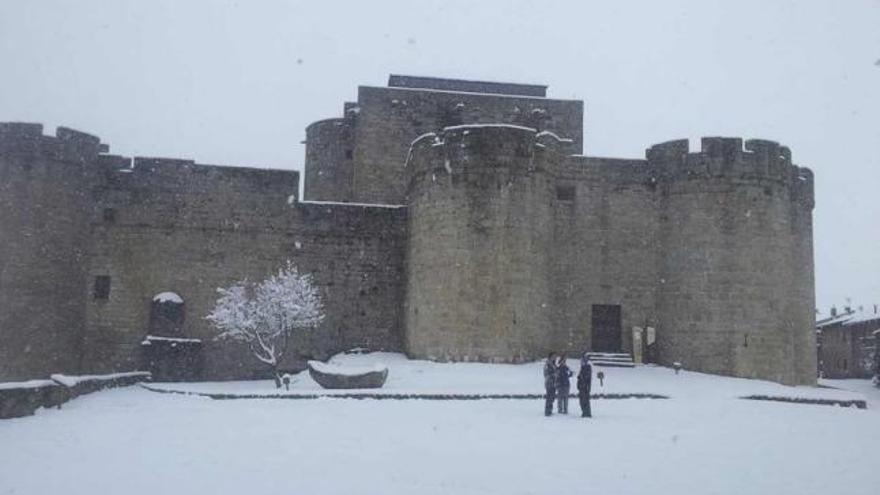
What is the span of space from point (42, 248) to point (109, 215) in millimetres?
2370

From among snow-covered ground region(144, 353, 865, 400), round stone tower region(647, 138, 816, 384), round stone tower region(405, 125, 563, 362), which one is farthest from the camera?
round stone tower region(647, 138, 816, 384)

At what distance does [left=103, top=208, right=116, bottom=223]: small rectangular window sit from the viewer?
2786 cm

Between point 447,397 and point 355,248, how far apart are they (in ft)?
35.8

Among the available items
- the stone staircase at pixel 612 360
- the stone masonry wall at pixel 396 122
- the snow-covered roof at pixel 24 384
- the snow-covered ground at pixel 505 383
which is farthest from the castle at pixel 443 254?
the snow-covered roof at pixel 24 384

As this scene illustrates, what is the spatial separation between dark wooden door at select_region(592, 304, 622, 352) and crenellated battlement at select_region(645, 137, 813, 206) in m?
4.82

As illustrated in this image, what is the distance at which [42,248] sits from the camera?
87.4ft

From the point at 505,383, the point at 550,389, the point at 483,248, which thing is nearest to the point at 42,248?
the point at 483,248

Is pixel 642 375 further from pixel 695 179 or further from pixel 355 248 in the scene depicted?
pixel 355 248

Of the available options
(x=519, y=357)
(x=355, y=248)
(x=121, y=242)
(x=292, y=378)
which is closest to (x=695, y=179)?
(x=519, y=357)


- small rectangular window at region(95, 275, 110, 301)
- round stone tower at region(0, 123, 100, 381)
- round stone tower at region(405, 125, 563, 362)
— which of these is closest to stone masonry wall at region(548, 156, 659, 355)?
round stone tower at region(405, 125, 563, 362)

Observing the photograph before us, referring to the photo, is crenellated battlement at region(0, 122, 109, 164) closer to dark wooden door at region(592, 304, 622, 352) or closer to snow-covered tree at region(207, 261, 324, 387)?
snow-covered tree at region(207, 261, 324, 387)

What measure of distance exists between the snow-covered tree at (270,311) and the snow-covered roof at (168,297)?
115cm

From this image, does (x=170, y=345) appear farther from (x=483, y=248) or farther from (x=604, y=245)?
(x=604, y=245)

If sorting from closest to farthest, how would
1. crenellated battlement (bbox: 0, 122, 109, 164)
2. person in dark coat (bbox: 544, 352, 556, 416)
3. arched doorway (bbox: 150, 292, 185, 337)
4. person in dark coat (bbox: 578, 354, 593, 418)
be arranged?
1. person in dark coat (bbox: 578, 354, 593, 418)
2. person in dark coat (bbox: 544, 352, 556, 416)
3. crenellated battlement (bbox: 0, 122, 109, 164)
4. arched doorway (bbox: 150, 292, 185, 337)
